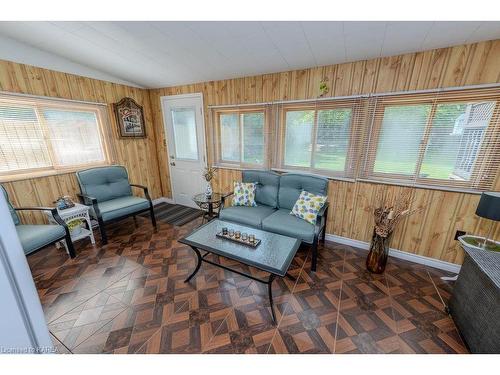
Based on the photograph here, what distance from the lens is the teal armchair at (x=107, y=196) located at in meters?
2.65

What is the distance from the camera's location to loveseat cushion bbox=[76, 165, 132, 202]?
2867 mm

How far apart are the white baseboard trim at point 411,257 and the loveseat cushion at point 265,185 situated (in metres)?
0.99

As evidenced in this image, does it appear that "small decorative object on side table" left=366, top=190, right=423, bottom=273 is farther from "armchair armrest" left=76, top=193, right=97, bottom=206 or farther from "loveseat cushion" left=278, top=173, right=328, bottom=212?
"armchair armrest" left=76, top=193, right=97, bottom=206

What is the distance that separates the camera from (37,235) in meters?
2.04

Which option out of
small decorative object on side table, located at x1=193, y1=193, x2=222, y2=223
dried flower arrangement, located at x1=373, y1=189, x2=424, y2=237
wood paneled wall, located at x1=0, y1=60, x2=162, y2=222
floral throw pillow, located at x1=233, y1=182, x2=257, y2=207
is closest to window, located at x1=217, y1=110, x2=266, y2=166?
floral throw pillow, located at x1=233, y1=182, x2=257, y2=207

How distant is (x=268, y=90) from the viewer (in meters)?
2.81

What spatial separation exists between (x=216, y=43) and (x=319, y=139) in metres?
1.63

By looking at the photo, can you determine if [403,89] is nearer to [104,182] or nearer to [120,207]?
[120,207]

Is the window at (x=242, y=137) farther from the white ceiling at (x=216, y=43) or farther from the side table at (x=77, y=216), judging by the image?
the side table at (x=77, y=216)

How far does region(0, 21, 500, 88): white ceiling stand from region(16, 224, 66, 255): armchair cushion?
1917mm

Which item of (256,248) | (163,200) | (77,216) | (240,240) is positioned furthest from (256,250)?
(163,200)

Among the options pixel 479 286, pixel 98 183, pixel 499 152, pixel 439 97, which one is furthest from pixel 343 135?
pixel 98 183

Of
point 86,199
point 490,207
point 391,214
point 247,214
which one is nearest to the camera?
point 490,207
